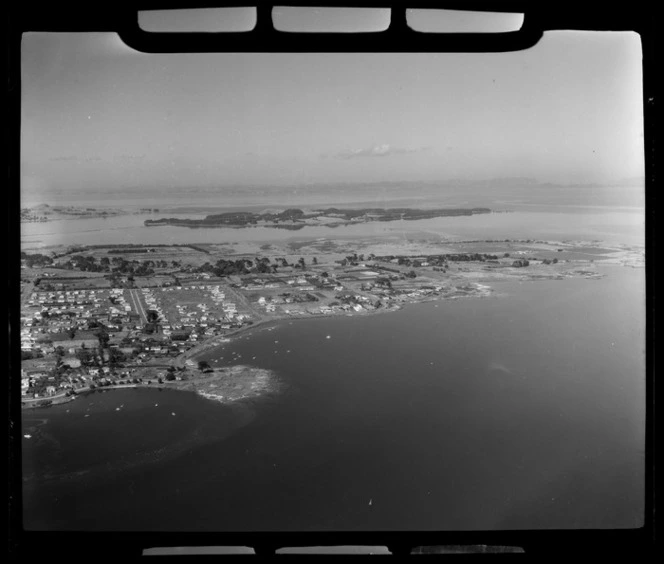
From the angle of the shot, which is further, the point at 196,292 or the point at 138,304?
the point at 196,292

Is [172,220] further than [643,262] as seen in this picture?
Yes

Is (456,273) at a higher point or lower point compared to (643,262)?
lower

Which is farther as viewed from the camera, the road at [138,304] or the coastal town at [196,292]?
the road at [138,304]

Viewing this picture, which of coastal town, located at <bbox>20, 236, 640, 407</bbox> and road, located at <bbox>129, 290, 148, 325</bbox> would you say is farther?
road, located at <bbox>129, 290, 148, 325</bbox>
